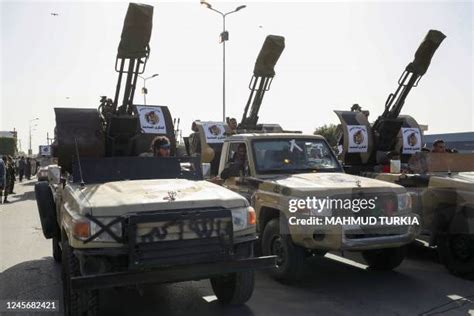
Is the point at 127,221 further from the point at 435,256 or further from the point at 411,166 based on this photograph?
the point at 435,256

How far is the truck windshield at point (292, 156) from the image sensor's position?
696cm

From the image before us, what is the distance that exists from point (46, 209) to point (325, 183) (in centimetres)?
368

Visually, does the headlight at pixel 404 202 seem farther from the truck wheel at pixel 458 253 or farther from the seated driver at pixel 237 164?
the seated driver at pixel 237 164

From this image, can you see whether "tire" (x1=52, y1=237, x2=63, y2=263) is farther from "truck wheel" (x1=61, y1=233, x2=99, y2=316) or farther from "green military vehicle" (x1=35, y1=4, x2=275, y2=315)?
"truck wheel" (x1=61, y1=233, x2=99, y2=316)

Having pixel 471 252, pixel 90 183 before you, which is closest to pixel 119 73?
pixel 90 183

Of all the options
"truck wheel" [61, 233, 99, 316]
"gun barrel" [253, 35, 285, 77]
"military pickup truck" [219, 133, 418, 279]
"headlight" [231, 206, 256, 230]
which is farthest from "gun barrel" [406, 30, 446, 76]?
"truck wheel" [61, 233, 99, 316]

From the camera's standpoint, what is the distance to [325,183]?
602 cm

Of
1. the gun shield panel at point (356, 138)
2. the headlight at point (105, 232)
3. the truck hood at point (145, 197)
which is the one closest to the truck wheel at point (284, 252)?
the truck hood at point (145, 197)

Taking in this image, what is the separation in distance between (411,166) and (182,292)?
13.2 feet

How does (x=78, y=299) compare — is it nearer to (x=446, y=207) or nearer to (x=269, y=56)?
(x=446, y=207)

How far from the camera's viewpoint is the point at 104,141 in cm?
785

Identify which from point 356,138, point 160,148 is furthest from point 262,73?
point 160,148

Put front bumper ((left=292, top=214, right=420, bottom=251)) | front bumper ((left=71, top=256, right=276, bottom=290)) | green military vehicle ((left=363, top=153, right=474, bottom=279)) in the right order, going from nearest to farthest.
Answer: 1. front bumper ((left=71, top=256, right=276, bottom=290))
2. front bumper ((left=292, top=214, right=420, bottom=251))
3. green military vehicle ((left=363, top=153, right=474, bottom=279))

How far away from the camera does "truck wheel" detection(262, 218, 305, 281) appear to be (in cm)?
592
